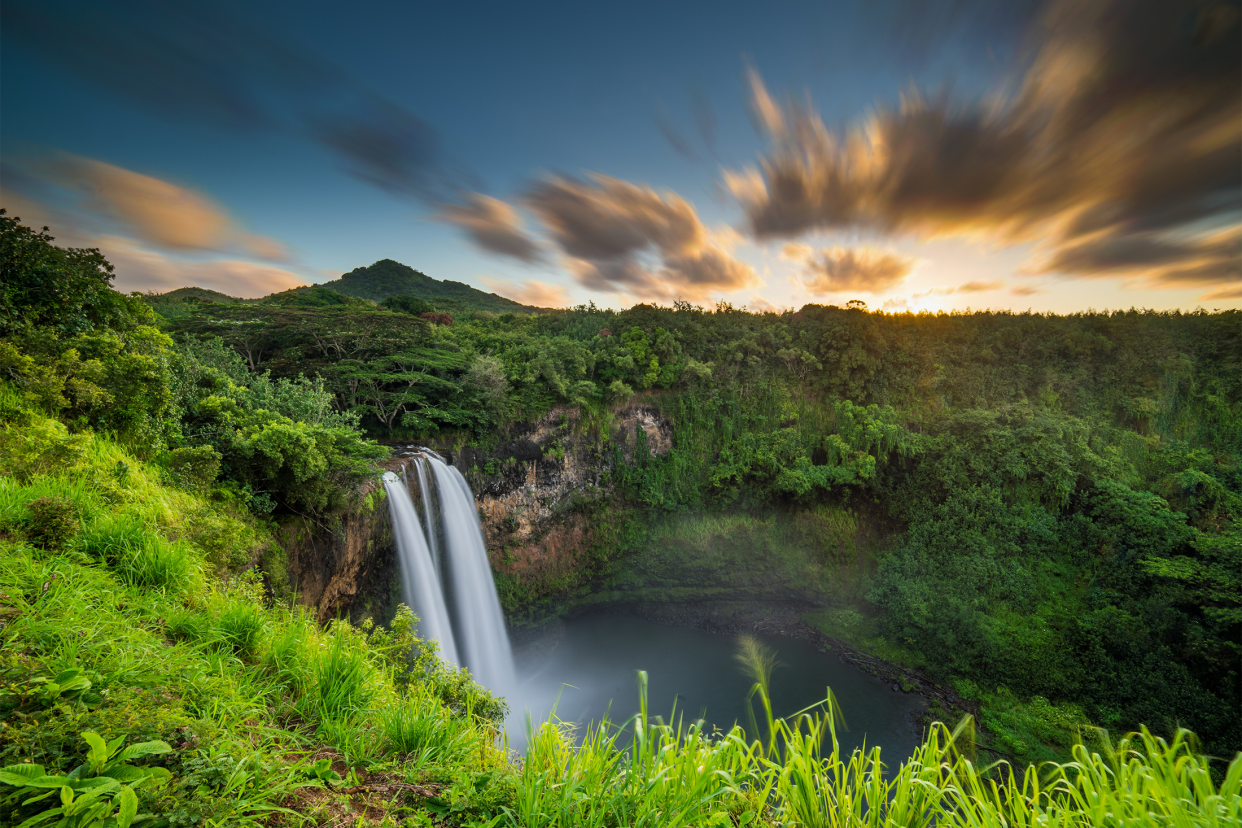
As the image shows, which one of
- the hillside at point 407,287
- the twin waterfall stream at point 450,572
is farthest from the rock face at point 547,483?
the hillside at point 407,287

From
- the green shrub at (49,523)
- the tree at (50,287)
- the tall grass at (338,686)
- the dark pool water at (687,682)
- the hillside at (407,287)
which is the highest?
the hillside at (407,287)

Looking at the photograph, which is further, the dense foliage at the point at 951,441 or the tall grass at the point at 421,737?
the dense foliage at the point at 951,441

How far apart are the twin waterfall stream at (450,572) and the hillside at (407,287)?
29.1m

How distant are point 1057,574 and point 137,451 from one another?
24208 millimetres

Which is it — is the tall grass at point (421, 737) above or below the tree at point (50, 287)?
below

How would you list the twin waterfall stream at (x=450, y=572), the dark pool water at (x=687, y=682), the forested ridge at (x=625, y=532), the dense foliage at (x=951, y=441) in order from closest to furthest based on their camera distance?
the forested ridge at (x=625, y=532)
the twin waterfall stream at (x=450, y=572)
the dark pool water at (x=687, y=682)
the dense foliage at (x=951, y=441)

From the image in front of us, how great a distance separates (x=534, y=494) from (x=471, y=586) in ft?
13.7

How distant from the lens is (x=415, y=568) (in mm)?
11148

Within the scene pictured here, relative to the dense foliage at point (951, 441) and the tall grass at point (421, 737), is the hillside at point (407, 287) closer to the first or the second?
the dense foliage at point (951, 441)

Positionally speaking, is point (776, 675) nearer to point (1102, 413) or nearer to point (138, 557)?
point (138, 557)

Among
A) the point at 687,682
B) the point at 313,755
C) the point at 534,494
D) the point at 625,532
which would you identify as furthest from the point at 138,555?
the point at 625,532

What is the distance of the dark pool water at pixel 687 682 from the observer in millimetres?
12430

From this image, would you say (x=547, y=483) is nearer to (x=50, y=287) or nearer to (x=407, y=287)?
(x=50, y=287)

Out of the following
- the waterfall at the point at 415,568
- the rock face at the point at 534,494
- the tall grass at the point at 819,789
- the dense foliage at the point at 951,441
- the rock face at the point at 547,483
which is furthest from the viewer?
the rock face at the point at 547,483
